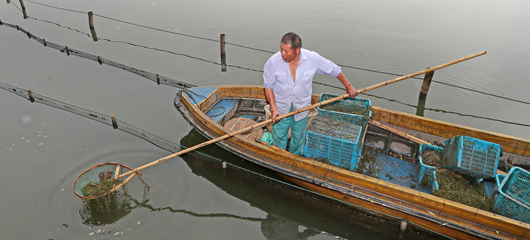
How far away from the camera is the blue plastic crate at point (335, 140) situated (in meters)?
5.97

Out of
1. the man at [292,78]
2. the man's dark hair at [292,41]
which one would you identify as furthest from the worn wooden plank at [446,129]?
the man's dark hair at [292,41]

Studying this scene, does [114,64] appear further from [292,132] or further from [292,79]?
[292,79]

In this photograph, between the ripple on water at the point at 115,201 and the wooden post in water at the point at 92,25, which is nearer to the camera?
the ripple on water at the point at 115,201

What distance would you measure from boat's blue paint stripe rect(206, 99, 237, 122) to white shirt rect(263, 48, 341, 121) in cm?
253

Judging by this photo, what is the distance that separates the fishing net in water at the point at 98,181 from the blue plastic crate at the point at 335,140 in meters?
4.08

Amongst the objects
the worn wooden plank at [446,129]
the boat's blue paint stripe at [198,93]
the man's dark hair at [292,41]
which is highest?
the man's dark hair at [292,41]

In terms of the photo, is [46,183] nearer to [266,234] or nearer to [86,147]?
[86,147]

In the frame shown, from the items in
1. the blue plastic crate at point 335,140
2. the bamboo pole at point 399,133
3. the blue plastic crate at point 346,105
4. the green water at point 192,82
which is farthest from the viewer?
A: the blue plastic crate at point 346,105

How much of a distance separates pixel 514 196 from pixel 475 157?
0.95 meters

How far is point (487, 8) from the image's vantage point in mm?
21656

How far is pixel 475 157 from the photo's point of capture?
575 cm

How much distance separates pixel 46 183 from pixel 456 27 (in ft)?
70.1

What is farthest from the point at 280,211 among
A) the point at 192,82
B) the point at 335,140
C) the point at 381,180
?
the point at 192,82

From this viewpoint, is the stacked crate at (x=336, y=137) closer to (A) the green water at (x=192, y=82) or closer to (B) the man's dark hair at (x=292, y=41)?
(A) the green water at (x=192, y=82)
